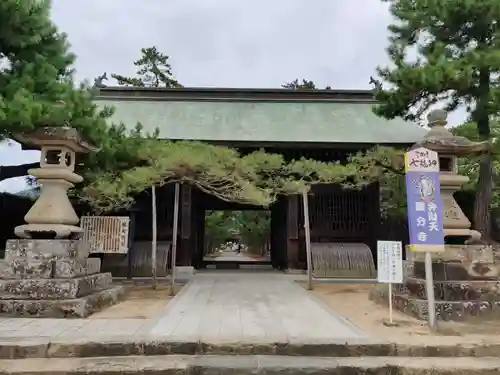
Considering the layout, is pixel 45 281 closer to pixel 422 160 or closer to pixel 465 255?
pixel 422 160

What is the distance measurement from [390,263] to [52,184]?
216 inches

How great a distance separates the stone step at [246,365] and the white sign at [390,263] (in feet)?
5.10

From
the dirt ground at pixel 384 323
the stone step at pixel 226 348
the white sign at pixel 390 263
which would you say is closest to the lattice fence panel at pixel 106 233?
the dirt ground at pixel 384 323

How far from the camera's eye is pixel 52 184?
23.5ft

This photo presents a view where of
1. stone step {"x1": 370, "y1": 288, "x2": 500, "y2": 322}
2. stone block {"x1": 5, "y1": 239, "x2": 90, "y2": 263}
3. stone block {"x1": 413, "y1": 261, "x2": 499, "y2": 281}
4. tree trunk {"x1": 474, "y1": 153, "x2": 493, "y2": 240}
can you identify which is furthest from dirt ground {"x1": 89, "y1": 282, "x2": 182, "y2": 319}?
tree trunk {"x1": 474, "y1": 153, "x2": 493, "y2": 240}

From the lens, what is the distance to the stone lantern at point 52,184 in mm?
6871

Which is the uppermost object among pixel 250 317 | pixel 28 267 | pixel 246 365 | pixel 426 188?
pixel 426 188

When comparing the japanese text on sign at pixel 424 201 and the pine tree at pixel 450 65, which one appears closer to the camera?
the japanese text on sign at pixel 424 201

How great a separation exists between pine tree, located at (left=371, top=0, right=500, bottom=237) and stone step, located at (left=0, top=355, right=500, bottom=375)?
16.9 ft

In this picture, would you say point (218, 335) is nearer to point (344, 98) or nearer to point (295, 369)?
point (295, 369)

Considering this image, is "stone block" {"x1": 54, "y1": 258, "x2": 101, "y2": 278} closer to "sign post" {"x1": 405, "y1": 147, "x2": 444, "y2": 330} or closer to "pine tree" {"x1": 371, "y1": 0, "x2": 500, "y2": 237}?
"sign post" {"x1": 405, "y1": 147, "x2": 444, "y2": 330}

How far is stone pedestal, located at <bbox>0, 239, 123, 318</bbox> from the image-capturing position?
20.5 feet

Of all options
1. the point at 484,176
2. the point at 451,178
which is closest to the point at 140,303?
the point at 451,178

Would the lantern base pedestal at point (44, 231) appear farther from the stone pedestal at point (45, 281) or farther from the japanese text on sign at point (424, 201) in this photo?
the japanese text on sign at point (424, 201)
